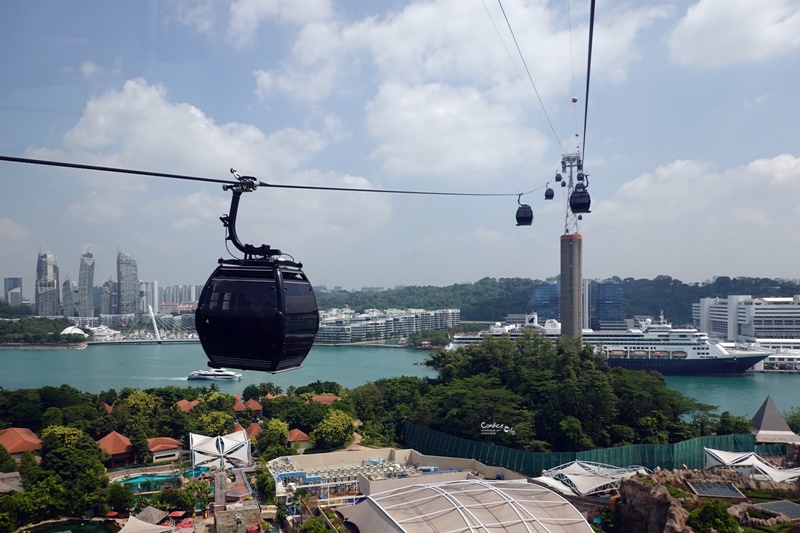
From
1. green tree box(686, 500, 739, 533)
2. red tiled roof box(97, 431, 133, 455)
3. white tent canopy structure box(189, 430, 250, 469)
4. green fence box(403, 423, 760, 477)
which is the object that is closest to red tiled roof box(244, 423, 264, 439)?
white tent canopy structure box(189, 430, 250, 469)

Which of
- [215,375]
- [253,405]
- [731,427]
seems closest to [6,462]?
[253,405]

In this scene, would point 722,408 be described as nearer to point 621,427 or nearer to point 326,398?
point 621,427

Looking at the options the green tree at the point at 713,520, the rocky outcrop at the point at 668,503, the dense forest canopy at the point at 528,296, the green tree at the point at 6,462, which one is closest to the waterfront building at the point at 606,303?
the dense forest canopy at the point at 528,296

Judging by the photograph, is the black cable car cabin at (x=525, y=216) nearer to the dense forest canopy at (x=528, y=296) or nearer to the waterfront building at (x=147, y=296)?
the dense forest canopy at (x=528, y=296)

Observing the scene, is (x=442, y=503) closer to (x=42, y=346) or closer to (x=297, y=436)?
(x=297, y=436)

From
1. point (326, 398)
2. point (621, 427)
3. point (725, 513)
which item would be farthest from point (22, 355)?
point (725, 513)

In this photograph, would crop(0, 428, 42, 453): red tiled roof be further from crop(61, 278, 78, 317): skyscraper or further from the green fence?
crop(61, 278, 78, 317): skyscraper
